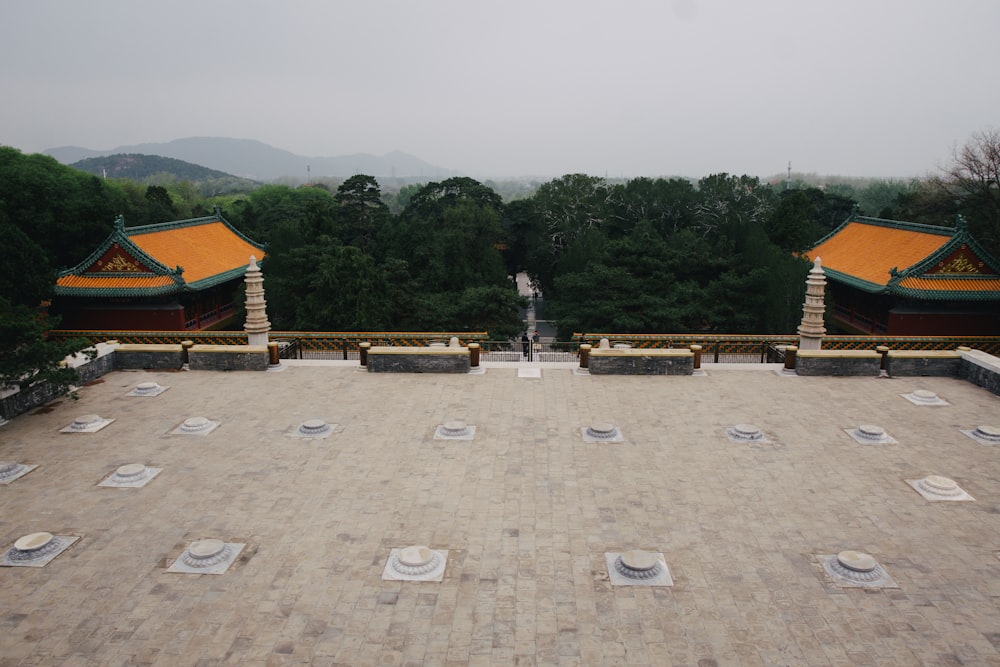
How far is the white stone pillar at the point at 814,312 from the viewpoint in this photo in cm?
1789

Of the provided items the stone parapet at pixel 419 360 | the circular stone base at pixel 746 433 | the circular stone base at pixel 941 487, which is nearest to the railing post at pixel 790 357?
the circular stone base at pixel 746 433

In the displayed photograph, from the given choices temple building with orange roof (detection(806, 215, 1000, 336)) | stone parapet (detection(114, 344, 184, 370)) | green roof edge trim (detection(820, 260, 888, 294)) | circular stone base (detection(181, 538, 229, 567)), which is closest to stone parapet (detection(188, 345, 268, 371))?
stone parapet (detection(114, 344, 184, 370))

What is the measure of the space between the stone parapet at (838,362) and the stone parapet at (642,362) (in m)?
2.78

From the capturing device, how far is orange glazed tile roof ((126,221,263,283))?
26.5 metres

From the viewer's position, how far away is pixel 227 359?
17156 mm

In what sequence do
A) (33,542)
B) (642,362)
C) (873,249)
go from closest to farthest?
(33,542) < (642,362) < (873,249)

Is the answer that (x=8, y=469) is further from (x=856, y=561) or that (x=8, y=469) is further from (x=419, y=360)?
(x=856, y=561)

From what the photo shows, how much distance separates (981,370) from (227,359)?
1818 centimetres

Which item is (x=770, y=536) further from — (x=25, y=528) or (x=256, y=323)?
(x=256, y=323)

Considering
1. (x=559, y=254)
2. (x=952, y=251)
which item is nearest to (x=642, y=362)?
(x=952, y=251)

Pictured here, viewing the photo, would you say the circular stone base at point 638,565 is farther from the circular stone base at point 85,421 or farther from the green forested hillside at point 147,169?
the green forested hillside at point 147,169

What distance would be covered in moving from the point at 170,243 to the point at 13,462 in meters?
18.1

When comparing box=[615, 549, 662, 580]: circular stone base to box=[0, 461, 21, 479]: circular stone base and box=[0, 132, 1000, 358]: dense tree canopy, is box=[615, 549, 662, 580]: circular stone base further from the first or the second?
box=[0, 132, 1000, 358]: dense tree canopy

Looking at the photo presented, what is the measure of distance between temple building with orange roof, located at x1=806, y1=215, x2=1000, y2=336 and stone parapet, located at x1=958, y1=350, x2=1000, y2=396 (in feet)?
26.5
